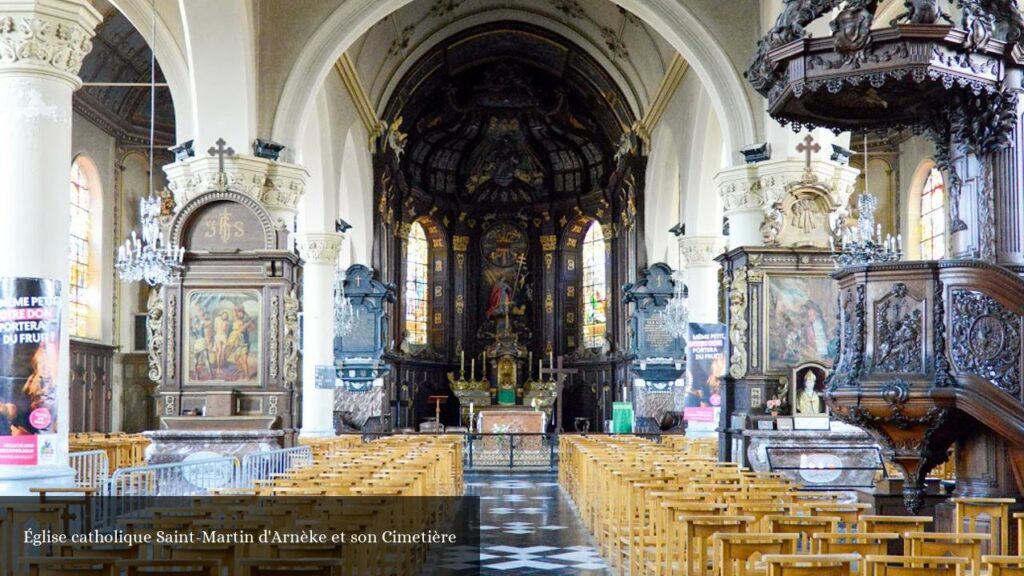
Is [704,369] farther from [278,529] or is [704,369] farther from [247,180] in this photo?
[278,529]

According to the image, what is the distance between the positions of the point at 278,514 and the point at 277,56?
1456cm

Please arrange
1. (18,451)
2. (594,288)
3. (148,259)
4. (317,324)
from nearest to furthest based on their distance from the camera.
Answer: (18,451)
(148,259)
(317,324)
(594,288)

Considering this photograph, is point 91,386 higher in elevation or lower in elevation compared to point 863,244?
lower

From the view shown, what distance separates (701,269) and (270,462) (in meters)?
13.2

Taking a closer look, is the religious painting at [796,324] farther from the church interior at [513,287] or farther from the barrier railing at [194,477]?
the barrier railing at [194,477]

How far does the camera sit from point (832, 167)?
61.7 feet

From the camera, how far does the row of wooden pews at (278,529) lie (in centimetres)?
470

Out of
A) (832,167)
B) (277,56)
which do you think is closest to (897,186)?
(832,167)

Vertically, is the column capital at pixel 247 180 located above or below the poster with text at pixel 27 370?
above

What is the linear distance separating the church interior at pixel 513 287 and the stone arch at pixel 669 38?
0.07 m

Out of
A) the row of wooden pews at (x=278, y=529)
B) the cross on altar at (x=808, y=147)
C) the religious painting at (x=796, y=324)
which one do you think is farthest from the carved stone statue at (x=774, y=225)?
the row of wooden pews at (x=278, y=529)

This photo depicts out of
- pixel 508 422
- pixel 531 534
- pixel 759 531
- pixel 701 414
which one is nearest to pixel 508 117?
pixel 508 422

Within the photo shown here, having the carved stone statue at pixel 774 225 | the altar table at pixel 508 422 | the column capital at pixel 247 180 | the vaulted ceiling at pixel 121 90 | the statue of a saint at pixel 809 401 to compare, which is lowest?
the altar table at pixel 508 422

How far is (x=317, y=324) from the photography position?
25531 millimetres
